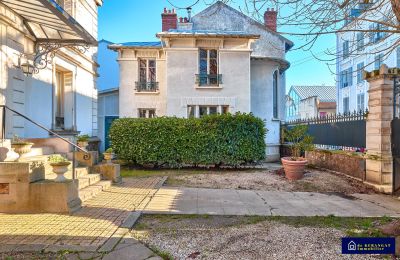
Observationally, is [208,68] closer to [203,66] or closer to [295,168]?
[203,66]

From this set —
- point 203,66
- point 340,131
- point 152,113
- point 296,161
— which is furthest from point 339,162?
point 152,113

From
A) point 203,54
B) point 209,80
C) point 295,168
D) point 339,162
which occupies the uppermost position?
point 203,54

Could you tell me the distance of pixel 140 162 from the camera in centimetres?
1153

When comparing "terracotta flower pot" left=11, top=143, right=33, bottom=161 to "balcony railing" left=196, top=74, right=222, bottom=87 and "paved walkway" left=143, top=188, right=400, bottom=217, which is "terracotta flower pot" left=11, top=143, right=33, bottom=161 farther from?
"balcony railing" left=196, top=74, right=222, bottom=87

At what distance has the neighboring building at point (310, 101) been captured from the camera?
35.7 metres

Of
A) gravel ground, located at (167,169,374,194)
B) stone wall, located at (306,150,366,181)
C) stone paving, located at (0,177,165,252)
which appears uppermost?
stone wall, located at (306,150,366,181)

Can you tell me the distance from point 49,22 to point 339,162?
10.1 m

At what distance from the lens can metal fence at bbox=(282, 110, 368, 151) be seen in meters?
8.67

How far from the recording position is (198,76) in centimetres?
1480

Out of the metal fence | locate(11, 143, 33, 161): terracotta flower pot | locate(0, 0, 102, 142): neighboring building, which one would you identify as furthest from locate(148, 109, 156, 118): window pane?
locate(11, 143, 33, 161): terracotta flower pot

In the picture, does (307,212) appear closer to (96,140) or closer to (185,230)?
(185,230)

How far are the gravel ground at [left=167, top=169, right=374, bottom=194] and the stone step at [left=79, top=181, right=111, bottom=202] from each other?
6.31 ft

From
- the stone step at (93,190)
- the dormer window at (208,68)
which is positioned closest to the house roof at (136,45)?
the dormer window at (208,68)

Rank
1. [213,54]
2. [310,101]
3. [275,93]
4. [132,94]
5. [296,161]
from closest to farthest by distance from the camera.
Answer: [296,161] < [213,54] < [132,94] < [275,93] < [310,101]
